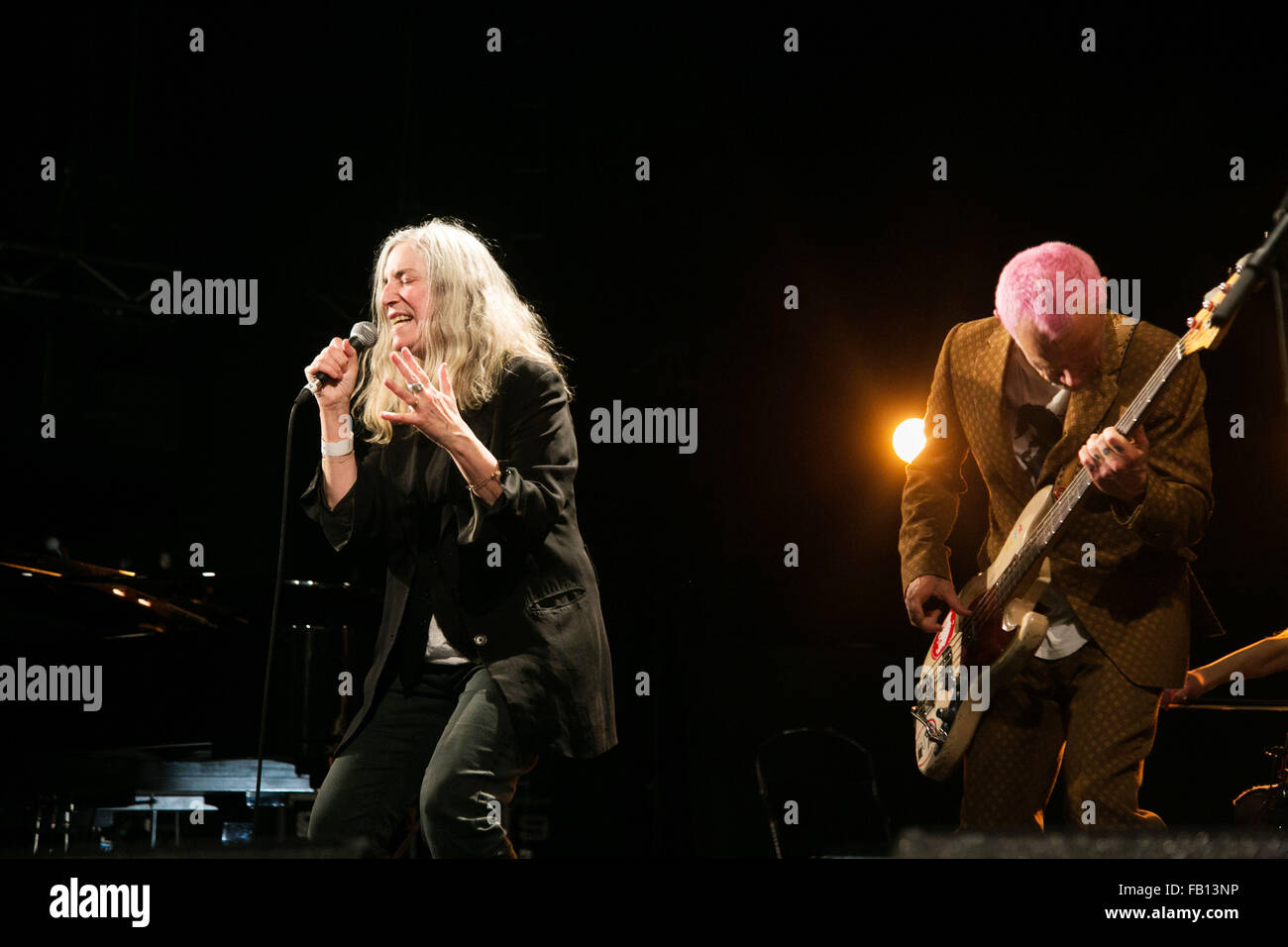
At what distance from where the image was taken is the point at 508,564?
9.93 ft

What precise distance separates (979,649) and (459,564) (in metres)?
1.37

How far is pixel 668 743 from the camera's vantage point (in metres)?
6.09

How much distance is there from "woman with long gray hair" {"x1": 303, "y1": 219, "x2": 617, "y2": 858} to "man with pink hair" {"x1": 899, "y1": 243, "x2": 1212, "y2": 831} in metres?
1.08

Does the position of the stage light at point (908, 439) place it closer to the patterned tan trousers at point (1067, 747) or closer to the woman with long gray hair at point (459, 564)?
the patterned tan trousers at point (1067, 747)

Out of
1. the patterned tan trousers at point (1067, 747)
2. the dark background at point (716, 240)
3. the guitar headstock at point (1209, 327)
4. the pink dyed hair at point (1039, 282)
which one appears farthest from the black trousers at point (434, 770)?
the dark background at point (716, 240)

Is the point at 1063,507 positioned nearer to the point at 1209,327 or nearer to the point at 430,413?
the point at 1209,327

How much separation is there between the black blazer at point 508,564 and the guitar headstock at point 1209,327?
144 centimetres

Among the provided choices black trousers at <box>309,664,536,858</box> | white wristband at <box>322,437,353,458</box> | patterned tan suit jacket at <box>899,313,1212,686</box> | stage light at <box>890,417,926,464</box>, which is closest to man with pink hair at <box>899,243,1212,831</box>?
patterned tan suit jacket at <box>899,313,1212,686</box>

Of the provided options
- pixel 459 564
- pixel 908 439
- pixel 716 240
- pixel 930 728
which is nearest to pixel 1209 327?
pixel 930 728

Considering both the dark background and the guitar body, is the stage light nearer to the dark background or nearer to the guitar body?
the dark background

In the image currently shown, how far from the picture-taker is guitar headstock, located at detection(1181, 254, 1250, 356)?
9.40ft

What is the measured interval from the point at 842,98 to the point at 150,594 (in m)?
3.61
